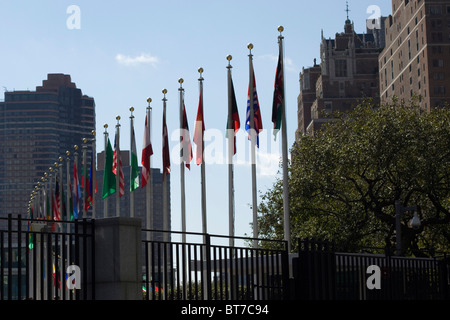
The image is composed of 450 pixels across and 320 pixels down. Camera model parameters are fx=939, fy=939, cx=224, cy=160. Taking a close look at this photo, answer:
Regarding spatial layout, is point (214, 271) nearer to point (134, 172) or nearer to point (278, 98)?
point (278, 98)

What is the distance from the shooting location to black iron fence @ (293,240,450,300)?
64.3 ft

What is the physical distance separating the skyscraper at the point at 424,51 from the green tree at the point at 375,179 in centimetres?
9011

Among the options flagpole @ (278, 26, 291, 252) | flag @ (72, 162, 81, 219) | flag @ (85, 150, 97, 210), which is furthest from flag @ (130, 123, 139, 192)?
flagpole @ (278, 26, 291, 252)

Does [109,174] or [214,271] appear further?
[109,174]

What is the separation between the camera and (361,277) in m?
21.1

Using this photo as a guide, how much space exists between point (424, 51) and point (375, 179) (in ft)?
338

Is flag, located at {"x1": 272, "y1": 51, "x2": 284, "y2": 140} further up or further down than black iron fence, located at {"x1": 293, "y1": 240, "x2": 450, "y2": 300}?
further up

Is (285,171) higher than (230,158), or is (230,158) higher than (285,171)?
(230,158)

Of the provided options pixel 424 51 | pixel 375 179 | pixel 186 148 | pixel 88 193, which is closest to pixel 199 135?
pixel 186 148

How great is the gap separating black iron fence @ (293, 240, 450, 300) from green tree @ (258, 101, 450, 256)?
22556 millimetres

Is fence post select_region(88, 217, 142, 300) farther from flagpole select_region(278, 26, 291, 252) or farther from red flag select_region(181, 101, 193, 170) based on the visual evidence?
red flag select_region(181, 101, 193, 170)
